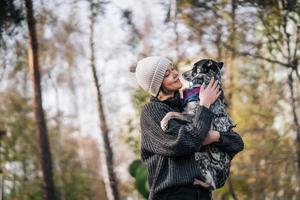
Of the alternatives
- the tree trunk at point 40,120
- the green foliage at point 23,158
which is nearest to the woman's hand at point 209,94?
the tree trunk at point 40,120

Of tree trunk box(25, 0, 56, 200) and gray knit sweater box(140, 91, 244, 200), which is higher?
gray knit sweater box(140, 91, 244, 200)

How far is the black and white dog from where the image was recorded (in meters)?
2.94

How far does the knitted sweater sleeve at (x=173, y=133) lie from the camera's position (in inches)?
112

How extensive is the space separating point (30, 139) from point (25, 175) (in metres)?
2.85

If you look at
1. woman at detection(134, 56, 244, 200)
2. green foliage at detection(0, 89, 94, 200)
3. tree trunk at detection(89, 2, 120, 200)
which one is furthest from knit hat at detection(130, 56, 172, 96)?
green foliage at detection(0, 89, 94, 200)

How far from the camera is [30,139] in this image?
23125 mm

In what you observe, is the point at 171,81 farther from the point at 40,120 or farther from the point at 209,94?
the point at 40,120

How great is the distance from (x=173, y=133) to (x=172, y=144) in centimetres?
7

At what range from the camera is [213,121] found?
Result: 3.05 m

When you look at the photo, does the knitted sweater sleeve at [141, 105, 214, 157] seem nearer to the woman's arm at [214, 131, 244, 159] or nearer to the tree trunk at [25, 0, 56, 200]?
the woman's arm at [214, 131, 244, 159]

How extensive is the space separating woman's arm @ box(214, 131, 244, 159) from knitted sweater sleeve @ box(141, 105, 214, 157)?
111 mm

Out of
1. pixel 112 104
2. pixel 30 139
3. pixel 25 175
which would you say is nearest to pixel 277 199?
pixel 112 104

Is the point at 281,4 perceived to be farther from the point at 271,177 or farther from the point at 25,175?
the point at 25,175

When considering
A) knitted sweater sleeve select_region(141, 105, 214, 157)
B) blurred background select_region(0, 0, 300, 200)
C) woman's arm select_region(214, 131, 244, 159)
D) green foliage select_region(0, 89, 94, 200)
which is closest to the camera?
knitted sweater sleeve select_region(141, 105, 214, 157)
